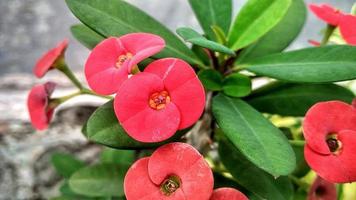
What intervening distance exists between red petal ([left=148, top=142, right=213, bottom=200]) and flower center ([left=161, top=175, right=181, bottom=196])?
0.03 ft

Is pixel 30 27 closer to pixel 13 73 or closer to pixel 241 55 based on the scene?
pixel 13 73

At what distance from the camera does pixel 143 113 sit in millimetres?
807

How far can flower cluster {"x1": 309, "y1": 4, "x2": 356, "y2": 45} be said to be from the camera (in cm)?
98

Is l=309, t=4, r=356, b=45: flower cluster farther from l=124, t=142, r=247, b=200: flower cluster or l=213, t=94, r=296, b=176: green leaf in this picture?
l=124, t=142, r=247, b=200: flower cluster

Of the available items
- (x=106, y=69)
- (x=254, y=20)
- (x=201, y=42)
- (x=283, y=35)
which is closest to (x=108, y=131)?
(x=106, y=69)

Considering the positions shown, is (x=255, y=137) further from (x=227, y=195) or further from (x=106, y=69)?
(x=106, y=69)

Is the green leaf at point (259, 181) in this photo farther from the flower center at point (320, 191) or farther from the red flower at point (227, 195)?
the red flower at point (227, 195)

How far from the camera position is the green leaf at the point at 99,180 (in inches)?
45.4

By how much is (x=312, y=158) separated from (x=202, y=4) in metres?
0.48

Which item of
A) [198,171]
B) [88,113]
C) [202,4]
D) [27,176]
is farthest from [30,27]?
[198,171]

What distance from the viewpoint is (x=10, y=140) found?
5.51 feet

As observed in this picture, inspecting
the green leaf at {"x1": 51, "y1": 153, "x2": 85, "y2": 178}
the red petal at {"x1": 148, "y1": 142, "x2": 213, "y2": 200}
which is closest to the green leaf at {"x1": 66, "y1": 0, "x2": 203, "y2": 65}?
the red petal at {"x1": 148, "y1": 142, "x2": 213, "y2": 200}

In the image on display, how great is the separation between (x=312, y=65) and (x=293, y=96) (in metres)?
0.19

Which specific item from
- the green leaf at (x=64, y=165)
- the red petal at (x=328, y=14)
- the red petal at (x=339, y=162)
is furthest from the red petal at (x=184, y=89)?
the green leaf at (x=64, y=165)
